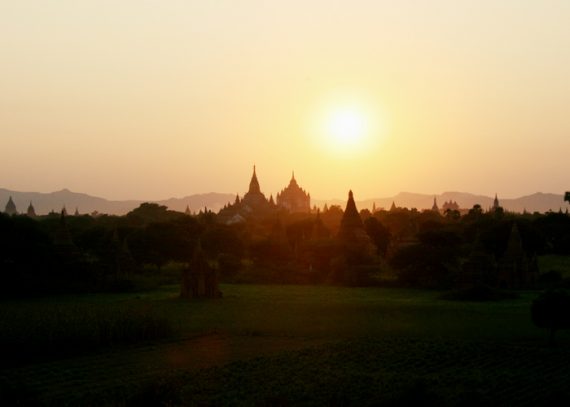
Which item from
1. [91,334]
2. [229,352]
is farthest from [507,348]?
[91,334]

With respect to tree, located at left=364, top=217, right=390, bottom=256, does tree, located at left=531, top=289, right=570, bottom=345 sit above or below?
below

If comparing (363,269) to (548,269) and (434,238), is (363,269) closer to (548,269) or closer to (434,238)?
(434,238)

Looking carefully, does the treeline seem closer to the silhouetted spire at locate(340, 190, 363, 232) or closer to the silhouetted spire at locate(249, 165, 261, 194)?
the silhouetted spire at locate(340, 190, 363, 232)

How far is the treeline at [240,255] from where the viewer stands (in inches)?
2319

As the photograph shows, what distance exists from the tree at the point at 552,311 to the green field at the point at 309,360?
0.86 metres

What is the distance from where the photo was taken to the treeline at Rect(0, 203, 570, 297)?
5891 centimetres

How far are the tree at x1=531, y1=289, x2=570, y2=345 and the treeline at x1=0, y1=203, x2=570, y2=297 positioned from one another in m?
27.7

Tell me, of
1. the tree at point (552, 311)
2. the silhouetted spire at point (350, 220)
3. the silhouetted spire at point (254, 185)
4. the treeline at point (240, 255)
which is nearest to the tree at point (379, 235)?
the treeline at point (240, 255)

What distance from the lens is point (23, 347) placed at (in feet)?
102

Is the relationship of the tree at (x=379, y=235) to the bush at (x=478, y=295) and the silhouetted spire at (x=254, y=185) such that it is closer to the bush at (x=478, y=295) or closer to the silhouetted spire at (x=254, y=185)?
the bush at (x=478, y=295)

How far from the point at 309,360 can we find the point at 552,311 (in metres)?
10.2

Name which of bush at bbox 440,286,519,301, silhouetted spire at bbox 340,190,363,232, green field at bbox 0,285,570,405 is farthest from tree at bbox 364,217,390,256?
green field at bbox 0,285,570,405

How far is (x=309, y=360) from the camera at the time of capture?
2848cm

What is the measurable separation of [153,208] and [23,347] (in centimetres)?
13654
